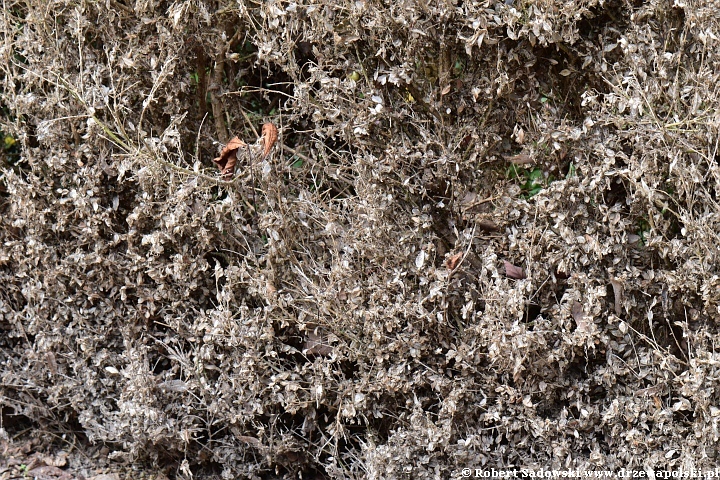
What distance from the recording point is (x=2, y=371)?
14.5 feet

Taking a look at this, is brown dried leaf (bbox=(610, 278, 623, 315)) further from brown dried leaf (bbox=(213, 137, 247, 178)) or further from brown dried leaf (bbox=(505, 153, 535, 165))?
brown dried leaf (bbox=(213, 137, 247, 178))

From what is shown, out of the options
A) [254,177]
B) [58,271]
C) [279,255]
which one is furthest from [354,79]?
[58,271]

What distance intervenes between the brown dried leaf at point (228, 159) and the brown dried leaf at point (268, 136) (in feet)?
0.43

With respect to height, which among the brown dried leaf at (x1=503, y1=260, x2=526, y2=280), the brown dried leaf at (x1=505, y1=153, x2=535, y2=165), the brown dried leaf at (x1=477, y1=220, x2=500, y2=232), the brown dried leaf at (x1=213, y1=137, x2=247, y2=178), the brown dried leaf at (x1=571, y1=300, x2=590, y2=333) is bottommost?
the brown dried leaf at (x1=571, y1=300, x2=590, y2=333)

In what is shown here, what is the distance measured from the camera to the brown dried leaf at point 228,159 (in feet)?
11.9

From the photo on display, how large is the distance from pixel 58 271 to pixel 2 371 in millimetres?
849

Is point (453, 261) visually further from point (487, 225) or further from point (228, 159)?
point (228, 159)

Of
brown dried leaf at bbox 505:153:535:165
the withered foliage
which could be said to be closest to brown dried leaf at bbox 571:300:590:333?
the withered foliage

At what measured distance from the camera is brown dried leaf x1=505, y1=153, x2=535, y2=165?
10.7 ft

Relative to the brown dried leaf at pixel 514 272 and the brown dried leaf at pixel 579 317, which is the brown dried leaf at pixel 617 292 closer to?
the brown dried leaf at pixel 579 317

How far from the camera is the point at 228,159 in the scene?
3.67 meters

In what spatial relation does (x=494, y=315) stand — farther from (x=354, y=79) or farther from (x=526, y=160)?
(x=354, y=79)

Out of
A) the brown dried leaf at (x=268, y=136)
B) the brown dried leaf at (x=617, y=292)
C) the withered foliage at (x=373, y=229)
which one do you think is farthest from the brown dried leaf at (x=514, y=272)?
the brown dried leaf at (x=268, y=136)

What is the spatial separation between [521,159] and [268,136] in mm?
1120
